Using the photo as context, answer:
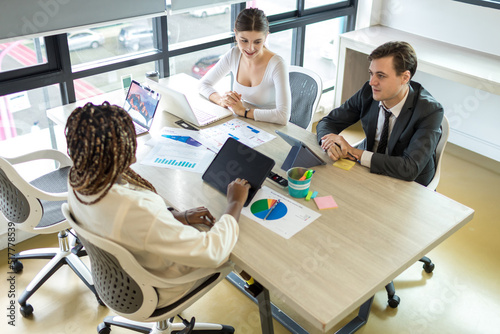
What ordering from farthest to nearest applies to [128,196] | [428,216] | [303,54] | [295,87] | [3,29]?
[303,54] < [295,87] < [3,29] < [428,216] < [128,196]

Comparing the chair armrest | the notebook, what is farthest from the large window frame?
the notebook

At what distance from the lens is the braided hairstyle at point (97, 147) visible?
1562 mm

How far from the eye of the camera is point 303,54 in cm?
441

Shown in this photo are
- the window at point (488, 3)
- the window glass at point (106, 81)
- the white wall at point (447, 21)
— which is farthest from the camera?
the white wall at point (447, 21)

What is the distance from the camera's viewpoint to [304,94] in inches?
125

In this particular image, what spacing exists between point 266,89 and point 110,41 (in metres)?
→ 1.08

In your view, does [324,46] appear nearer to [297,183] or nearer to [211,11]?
[211,11]

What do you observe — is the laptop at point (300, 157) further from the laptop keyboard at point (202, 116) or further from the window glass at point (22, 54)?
the window glass at point (22, 54)

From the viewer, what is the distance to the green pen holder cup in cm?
215

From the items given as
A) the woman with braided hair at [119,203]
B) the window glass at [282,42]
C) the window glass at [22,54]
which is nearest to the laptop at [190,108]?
the window glass at [22,54]

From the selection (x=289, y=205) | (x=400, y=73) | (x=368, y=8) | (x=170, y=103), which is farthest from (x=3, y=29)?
(x=368, y=8)

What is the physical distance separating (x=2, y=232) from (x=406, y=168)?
233 centimetres

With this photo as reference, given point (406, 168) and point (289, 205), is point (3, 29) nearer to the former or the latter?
point (289, 205)

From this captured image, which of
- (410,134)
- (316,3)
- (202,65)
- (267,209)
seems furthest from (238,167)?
(316,3)
